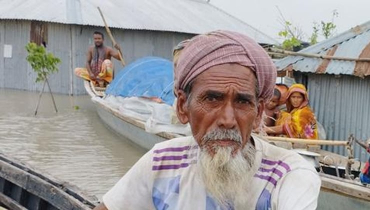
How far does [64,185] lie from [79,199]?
0.35m

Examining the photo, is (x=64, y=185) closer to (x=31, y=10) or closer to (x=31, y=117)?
(x=31, y=117)

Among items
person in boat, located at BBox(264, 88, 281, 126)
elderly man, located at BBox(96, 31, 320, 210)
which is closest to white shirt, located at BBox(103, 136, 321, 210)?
elderly man, located at BBox(96, 31, 320, 210)

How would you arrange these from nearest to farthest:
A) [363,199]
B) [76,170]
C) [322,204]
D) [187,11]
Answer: [363,199]
[322,204]
[76,170]
[187,11]

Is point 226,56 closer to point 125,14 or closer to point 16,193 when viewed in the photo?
point 16,193

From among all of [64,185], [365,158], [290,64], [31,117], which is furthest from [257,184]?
[31,117]

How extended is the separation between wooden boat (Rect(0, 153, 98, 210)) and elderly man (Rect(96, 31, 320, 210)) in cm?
219

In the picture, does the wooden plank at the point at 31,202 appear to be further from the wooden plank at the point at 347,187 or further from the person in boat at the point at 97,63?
the person in boat at the point at 97,63

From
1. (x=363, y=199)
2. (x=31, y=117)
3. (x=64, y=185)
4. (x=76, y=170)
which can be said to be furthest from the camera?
(x=31, y=117)

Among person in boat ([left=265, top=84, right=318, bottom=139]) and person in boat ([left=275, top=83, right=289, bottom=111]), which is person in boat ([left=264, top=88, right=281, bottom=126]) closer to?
person in boat ([left=275, top=83, right=289, bottom=111])

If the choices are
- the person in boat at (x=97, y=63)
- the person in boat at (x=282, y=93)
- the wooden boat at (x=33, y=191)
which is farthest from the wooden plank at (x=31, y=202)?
the person in boat at (x=97, y=63)

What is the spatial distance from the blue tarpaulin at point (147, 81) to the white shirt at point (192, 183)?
6317 mm

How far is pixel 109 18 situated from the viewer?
16094 millimetres

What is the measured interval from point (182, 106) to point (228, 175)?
9.7 inches

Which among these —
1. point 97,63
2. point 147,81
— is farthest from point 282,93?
point 97,63
